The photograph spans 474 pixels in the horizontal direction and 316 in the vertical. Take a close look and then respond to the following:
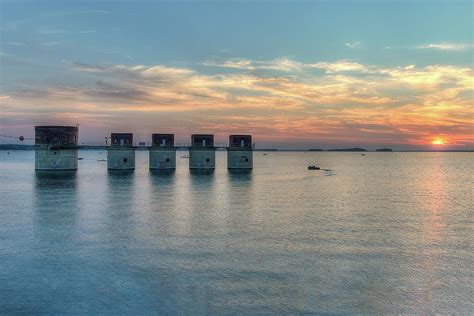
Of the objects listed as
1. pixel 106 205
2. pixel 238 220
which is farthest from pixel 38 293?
pixel 106 205

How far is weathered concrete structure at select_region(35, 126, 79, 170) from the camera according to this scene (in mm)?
109438

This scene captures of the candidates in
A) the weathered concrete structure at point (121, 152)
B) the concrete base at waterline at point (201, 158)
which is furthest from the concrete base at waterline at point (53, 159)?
the concrete base at waterline at point (201, 158)

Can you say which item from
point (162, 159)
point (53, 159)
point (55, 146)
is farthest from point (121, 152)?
point (53, 159)

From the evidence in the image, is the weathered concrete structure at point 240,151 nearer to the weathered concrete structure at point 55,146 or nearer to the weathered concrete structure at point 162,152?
the weathered concrete structure at point 162,152

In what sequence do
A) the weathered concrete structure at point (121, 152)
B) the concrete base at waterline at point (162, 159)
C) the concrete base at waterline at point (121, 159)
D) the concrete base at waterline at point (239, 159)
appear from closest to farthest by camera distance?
1. the weathered concrete structure at point (121, 152)
2. the concrete base at waterline at point (121, 159)
3. the concrete base at waterline at point (162, 159)
4. the concrete base at waterline at point (239, 159)

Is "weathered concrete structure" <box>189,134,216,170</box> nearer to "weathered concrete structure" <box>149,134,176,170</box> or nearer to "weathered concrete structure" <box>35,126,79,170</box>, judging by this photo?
"weathered concrete structure" <box>149,134,176,170</box>

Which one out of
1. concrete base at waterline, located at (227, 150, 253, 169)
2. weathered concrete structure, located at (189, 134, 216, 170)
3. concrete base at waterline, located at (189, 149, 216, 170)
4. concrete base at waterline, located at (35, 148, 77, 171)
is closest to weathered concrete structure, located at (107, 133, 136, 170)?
concrete base at waterline, located at (35, 148, 77, 171)

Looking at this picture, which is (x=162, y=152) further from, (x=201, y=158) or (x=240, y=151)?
(x=240, y=151)

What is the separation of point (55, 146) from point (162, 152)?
2884 cm

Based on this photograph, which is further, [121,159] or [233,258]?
[121,159]

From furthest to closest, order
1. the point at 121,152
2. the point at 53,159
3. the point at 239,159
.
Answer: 1. the point at 239,159
2. the point at 121,152
3. the point at 53,159

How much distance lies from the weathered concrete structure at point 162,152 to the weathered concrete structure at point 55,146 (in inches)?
830

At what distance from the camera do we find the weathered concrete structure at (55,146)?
359 ft

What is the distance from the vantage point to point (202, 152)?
127562mm
